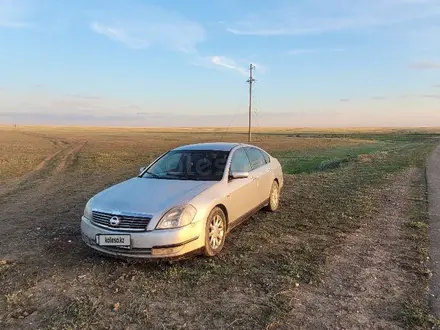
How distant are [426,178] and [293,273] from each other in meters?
10.1

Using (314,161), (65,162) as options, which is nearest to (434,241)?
(314,161)

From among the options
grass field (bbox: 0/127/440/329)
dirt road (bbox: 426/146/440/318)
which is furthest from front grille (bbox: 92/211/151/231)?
dirt road (bbox: 426/146/440/318)

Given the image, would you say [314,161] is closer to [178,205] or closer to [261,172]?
[261,172]

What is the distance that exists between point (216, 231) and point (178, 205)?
2.68 feet

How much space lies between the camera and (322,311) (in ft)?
13.0

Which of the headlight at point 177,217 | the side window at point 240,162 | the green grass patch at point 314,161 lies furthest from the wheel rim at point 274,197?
the green grass patch at point 314,161

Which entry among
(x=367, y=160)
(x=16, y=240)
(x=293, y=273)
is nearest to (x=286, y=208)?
(x=293, y=273)

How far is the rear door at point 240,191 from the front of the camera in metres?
6.05

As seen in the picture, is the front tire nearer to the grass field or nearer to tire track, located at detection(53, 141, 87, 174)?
the grass field

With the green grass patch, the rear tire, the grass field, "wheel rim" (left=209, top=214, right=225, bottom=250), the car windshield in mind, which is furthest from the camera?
the green grass patch

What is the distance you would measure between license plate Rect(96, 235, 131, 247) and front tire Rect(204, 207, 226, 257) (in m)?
1.01

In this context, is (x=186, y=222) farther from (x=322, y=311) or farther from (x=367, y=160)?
(x=367, y=160)

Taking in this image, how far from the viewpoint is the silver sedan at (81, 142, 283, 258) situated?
15.9 ft

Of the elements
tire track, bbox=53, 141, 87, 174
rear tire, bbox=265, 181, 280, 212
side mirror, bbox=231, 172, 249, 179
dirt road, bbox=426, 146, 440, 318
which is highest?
side mirror, bbox=231, 172, 249, 179
